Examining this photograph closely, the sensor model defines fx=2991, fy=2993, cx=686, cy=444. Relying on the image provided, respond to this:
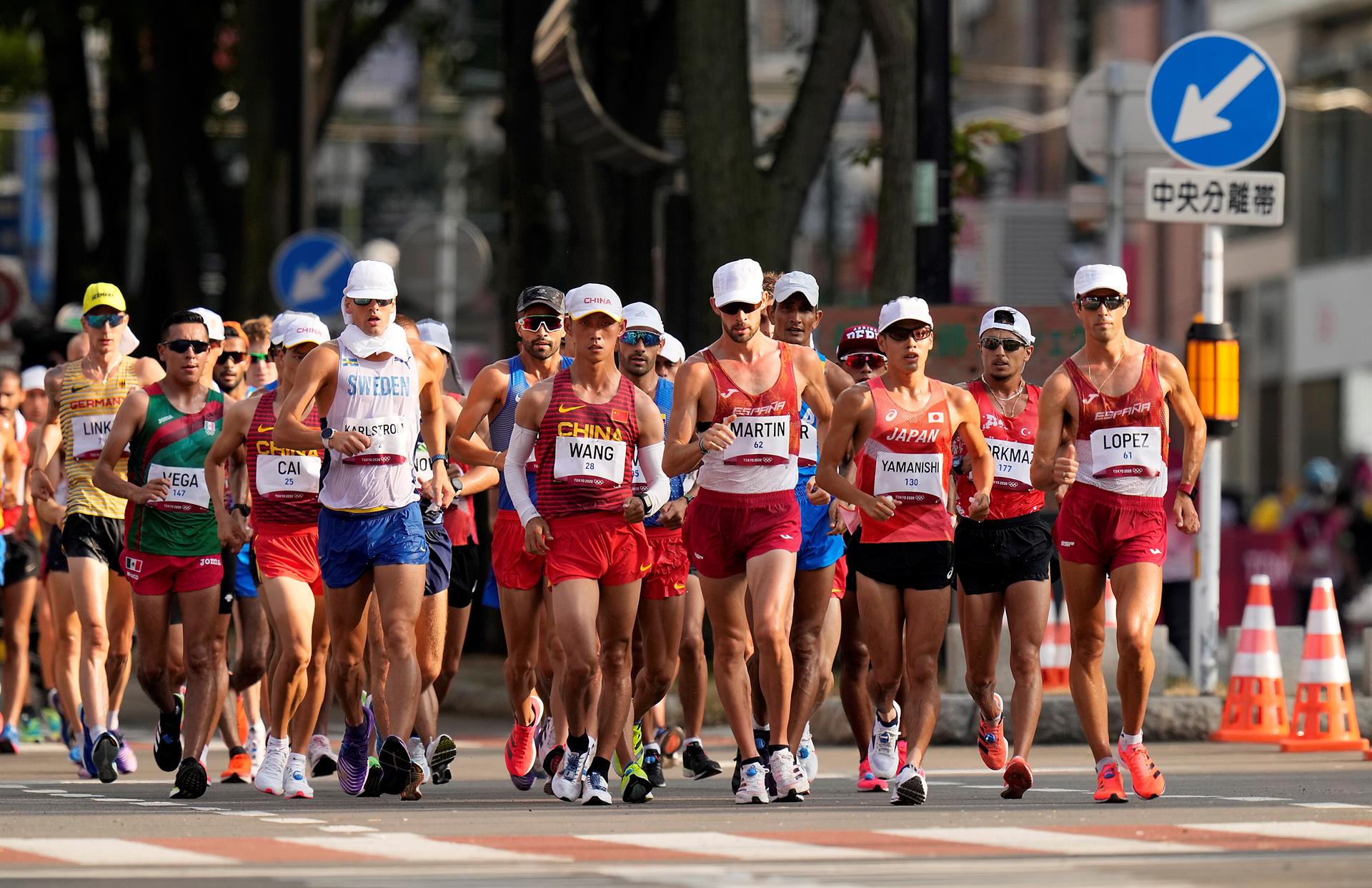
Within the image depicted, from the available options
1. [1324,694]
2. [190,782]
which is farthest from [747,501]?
[1324,694]

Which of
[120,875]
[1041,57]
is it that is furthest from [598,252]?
[1041,57]

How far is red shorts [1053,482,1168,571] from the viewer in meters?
11.9

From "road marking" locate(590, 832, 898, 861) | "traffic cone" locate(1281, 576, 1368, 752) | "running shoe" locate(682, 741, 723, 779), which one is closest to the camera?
"road marking" locate(590, 832, 898, 861)

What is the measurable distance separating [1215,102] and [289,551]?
6.22 metres

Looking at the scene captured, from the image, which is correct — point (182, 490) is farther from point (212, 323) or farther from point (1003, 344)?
Answer: point (1003, 344)

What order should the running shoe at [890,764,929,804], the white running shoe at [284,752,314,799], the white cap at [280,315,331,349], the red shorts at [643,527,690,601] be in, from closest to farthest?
1. the running shoe at [890,764,929,804]
2. the white running shoe at [284,752,314,799]
3. the red shorts at [643,527,690,601]
4. the white cap at [280,315,331,349]

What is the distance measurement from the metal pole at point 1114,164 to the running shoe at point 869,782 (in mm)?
5353

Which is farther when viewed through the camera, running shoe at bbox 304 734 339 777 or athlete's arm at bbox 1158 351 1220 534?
running shoe at bbox 304 734 339 777

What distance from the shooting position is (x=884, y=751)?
12547mm

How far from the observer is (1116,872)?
916cm

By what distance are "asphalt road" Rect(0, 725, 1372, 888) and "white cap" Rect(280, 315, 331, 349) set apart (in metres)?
1.94

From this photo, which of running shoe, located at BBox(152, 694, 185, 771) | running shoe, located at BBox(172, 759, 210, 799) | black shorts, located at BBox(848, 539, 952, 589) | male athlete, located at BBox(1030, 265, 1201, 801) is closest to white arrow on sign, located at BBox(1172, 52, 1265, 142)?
male athlete, located at BBox(1030, 265, 1201, 801)

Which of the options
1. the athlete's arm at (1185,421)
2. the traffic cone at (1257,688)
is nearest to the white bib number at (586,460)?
the athlete's arm at (1185,421)

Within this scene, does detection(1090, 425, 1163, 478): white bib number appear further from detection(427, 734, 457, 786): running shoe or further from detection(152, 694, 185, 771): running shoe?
detection(152, 694, 185, 771): running shoe
